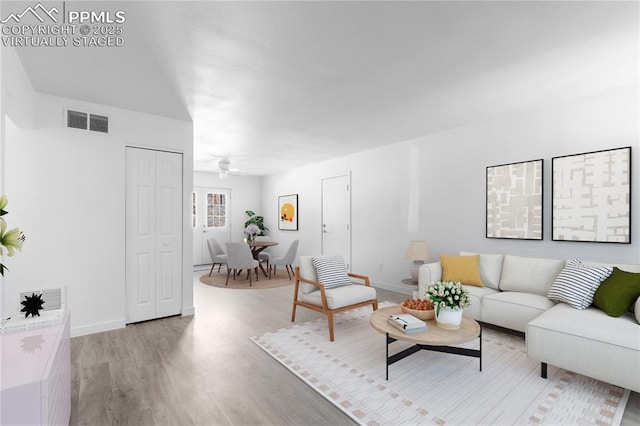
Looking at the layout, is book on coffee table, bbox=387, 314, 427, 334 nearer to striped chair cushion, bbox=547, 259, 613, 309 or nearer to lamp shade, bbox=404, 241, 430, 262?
striped chair cushion, bbox=547, 259, 613, 309

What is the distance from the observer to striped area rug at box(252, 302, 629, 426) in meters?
1.98

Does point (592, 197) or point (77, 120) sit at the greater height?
point (77, 120)

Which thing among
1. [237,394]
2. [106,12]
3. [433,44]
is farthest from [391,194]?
[106,12]

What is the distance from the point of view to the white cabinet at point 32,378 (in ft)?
3.75

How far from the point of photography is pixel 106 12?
1.90 metres

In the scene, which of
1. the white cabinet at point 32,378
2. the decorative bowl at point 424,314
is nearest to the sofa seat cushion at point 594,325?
the decorative bowl at point 424,314

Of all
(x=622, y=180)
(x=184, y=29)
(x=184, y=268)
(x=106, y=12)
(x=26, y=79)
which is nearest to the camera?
(x=106, y=12)

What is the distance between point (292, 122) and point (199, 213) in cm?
503

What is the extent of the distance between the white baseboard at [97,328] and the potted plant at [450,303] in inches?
136

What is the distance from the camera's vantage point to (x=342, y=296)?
11.1 feet

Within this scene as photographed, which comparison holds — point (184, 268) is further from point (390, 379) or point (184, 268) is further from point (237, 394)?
point (390, 379)

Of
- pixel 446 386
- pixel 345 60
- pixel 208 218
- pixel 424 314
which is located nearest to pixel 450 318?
pixel 424 314

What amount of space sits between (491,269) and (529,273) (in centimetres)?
40

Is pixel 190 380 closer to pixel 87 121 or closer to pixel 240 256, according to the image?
pixel 87 121
